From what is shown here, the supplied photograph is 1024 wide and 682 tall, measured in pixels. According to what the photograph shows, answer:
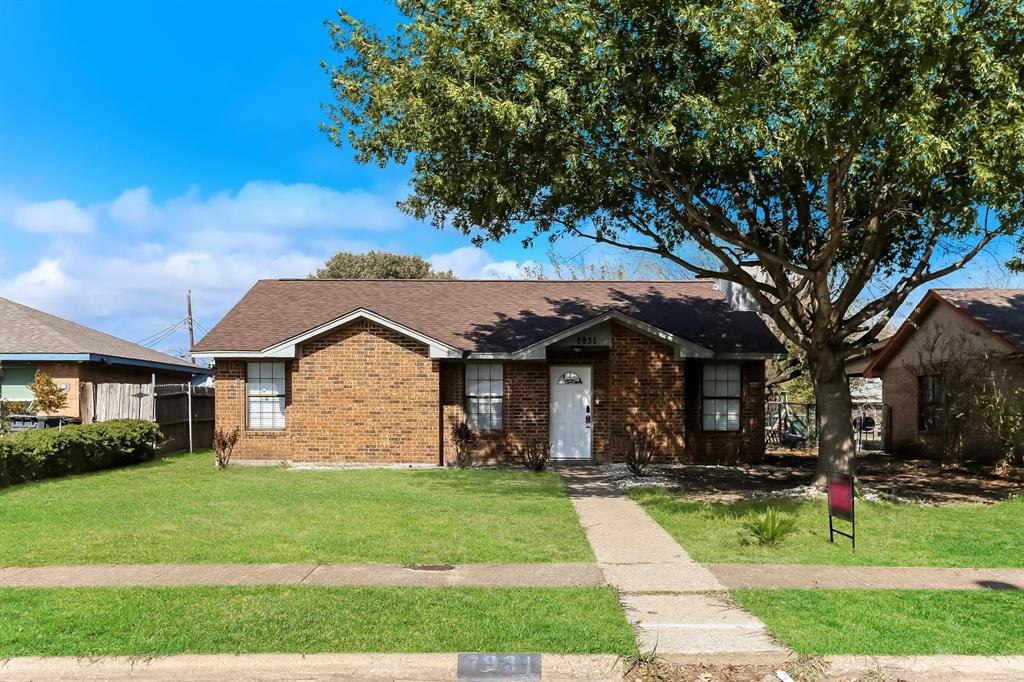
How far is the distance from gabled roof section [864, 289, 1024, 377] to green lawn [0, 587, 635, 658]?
15221 mm

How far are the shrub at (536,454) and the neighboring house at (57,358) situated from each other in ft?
35.9

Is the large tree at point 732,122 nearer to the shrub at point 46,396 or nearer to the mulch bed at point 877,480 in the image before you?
the mulch bed at point 877,480

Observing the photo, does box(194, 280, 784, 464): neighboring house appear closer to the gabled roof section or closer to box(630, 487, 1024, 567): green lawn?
the gabled roof section

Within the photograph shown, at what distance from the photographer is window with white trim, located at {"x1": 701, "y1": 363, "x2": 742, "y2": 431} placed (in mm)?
19141

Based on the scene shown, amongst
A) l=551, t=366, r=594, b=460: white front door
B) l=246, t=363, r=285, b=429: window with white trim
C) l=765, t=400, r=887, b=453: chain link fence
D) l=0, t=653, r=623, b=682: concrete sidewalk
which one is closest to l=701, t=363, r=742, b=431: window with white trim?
l=551, t=366, r=594, b=460: white front door

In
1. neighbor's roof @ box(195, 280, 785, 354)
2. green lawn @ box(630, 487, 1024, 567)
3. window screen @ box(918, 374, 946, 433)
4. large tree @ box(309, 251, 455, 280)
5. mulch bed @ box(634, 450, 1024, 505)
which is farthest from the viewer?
large tree @ box(309, 251, 455, 280)

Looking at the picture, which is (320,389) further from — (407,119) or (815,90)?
(815,90)

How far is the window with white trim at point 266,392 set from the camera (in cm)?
1898

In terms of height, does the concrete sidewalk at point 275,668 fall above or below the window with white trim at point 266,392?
below

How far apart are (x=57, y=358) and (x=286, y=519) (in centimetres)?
1265

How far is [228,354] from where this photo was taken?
1842 cm

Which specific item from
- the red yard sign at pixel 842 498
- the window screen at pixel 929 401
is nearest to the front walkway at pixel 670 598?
the red yard sign at pixel 842 498

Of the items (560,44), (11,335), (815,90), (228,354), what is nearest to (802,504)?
(815,90)

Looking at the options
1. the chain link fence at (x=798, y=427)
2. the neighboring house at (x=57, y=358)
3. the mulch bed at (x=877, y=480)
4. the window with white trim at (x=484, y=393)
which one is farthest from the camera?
the chain link fence at (x=798, y=427)
